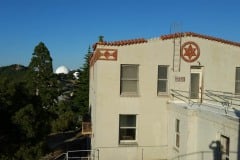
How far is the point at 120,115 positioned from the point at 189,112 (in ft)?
14.7

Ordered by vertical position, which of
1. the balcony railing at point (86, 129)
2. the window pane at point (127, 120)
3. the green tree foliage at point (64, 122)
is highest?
the window pane at point (127, 120)

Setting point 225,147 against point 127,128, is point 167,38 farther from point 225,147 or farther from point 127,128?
point 225,147

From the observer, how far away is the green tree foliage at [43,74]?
5156 centimetres

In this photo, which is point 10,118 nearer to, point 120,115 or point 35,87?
point 120,115

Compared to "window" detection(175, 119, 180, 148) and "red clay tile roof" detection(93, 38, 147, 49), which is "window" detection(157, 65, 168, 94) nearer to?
"red clay tile roof" detection(93, 38, 147, 49)

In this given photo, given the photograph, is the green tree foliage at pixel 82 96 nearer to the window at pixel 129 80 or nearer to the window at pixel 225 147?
the window at pixel 129 80

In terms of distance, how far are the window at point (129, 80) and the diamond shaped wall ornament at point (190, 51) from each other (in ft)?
8.70

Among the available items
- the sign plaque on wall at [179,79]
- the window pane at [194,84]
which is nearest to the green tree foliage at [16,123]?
the sign plaque on wall at [179,79]

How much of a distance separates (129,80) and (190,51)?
3604 mm

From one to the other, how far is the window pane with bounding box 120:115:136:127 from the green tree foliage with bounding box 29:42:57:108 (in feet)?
105

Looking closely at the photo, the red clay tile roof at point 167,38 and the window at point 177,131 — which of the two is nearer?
the window at point 177,131

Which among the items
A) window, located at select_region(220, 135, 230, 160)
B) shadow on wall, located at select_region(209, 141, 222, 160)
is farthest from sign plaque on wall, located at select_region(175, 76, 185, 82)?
window, located at select_region(220, 135, 230, 160)

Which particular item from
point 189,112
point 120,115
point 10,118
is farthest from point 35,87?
point 189,112

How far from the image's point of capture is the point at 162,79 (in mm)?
19875
